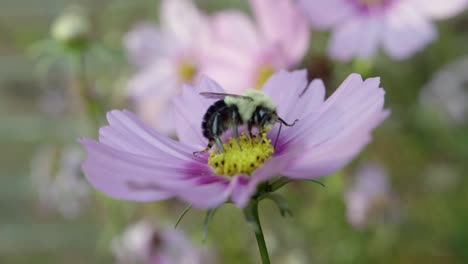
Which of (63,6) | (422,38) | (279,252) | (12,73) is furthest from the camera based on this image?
(12,73)

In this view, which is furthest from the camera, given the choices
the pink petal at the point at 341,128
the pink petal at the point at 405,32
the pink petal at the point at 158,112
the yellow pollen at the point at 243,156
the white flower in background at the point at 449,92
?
the white flower in background at the point at 449,92

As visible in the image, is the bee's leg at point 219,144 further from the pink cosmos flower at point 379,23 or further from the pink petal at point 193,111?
the pink cosmos flower at point 379,23

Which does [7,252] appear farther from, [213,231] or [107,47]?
[107,47]

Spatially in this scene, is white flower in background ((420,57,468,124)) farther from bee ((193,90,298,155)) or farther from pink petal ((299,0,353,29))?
bee ((193,90,298,155))

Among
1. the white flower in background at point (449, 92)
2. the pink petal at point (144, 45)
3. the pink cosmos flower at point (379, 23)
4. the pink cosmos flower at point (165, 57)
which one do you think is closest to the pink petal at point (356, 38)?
the pink cosmos flower at point (379, 23)

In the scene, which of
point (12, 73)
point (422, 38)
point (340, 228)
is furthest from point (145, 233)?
point (12, 73)

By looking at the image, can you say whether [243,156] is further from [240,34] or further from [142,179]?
[240,34]
